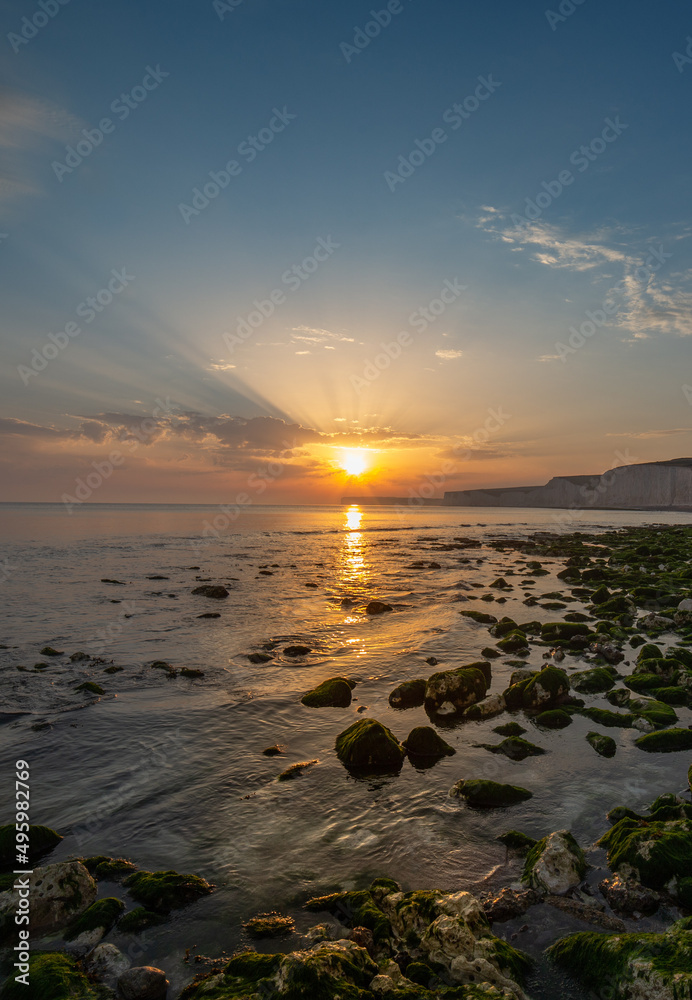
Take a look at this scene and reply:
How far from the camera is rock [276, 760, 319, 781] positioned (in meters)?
7.98

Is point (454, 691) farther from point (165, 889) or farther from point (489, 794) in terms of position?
point (165, 889)

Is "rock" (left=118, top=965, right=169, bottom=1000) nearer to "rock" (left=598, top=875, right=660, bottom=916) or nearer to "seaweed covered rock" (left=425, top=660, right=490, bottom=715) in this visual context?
"rock" (left=598, top=875, right=660, bottom=916)

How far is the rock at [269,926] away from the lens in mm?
4949

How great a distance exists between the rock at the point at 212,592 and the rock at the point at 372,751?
56.9ft

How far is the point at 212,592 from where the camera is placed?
25.4 meters

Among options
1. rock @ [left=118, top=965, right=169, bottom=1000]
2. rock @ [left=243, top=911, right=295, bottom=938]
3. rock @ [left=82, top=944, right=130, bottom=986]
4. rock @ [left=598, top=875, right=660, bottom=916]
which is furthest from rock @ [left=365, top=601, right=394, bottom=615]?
rock @ [left=118, top=965, right=169, bottom=1000]

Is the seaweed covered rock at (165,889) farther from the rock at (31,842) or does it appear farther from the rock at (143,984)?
the rock at (31,842)

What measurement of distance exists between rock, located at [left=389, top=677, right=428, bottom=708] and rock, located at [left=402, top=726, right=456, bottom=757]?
197 centimetres

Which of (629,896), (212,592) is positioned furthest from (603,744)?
(212,592)

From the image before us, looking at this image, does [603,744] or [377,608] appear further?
[377,608]

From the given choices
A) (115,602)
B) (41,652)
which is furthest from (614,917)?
(115,602)

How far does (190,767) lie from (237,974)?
14.6 feet

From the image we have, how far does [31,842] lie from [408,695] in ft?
23.6

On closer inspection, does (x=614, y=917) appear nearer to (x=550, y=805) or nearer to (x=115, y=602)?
(x=550, y=805)
